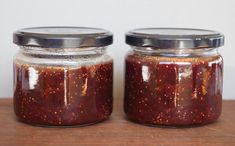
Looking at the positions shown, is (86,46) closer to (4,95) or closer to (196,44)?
(196,44)

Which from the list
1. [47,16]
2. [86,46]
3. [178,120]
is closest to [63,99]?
[86,46]

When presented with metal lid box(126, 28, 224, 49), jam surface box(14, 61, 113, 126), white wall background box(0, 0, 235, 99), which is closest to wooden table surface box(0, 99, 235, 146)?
jam surface box(14, 61, 113, 126)

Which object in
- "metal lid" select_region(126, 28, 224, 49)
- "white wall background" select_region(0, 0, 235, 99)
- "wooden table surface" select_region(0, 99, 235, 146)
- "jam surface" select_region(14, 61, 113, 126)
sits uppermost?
"white wall background" select_region(0, 0, 235, 99)

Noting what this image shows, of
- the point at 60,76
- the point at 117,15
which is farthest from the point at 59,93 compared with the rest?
the point at 117,15

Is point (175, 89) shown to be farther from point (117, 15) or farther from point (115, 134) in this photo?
point (117, 15)

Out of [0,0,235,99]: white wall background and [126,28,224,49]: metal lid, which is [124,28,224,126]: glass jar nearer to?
[126,28,224,49]: metal lid

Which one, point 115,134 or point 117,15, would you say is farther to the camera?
point 117,15
